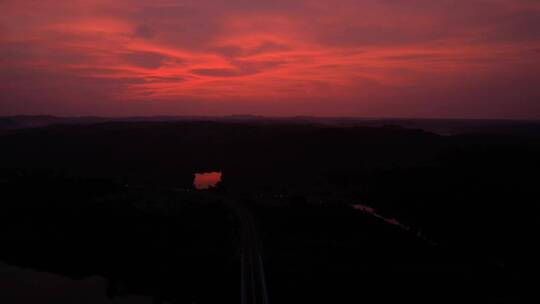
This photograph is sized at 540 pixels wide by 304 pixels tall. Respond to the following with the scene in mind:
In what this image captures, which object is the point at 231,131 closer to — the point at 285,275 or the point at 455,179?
the point at 455,179

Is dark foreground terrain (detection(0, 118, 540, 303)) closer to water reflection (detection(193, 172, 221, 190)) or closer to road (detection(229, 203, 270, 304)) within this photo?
road (detection(229, 203, 270, 304))

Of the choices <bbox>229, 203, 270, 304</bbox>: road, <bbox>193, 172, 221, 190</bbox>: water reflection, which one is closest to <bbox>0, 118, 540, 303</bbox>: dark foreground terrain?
<bbox>229, 203, 270, 304</bbox>: road

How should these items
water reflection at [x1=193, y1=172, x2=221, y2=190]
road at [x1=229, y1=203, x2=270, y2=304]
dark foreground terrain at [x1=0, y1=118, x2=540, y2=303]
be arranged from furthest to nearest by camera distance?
1. water reflection at [x1=193, y1=172, x2=221, y2=190]
2. dark foreground terrain at [x1=0, y1=118, x2=540, y2=303]
3. road at [x1=229, y1=203, x2=270, y2=304]

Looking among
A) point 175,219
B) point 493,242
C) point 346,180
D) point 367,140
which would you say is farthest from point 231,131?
point 493,242

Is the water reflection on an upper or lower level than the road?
lower

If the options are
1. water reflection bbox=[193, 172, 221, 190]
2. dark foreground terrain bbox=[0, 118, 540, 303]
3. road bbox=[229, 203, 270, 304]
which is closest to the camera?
road bbox=[229, 203, 270, 304]

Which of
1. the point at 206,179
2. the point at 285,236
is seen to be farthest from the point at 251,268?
the point at 206,179

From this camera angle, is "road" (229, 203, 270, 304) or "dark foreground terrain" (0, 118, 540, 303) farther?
"dark foreground terrain" (0, 118, 540, 303)
